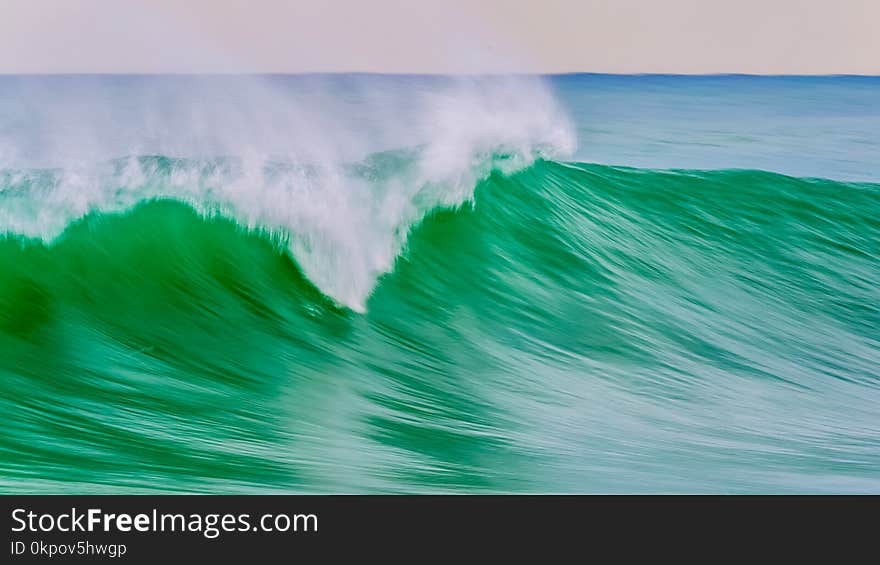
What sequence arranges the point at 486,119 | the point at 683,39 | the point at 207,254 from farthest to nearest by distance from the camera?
the point at 683,39 → the point at 486,119 → the point at 207,254

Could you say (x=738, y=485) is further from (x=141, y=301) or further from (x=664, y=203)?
(x=664, y=203)

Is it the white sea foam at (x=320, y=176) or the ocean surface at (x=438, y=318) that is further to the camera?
the white sea foam at (x=320, y=176)

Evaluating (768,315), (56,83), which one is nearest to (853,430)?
(768,315)

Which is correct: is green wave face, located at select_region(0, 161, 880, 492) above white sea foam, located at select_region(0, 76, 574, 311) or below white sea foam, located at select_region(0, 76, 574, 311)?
below

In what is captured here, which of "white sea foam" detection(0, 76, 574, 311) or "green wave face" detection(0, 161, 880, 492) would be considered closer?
"green wave face" detection(0, 161, 880, 492)

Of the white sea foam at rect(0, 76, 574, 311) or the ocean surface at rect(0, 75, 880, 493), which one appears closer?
the ocean surface at rect(0, 75, 880, 493)
